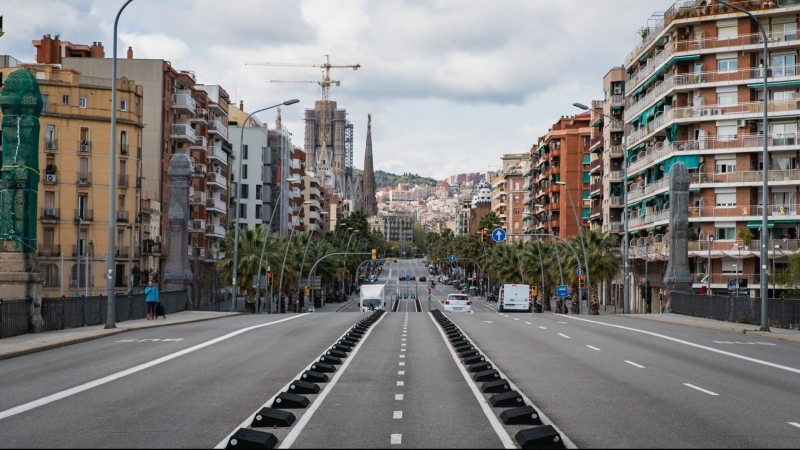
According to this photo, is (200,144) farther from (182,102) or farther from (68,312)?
(68,312)

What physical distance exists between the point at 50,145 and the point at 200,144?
73.9 feet

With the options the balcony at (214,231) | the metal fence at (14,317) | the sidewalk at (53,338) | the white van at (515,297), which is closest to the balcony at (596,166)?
the white van at (515,297)

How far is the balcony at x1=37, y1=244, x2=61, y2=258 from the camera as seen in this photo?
67438 mm

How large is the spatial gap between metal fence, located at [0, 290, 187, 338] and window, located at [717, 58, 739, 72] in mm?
49030

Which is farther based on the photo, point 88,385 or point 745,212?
Answer: point 745,212

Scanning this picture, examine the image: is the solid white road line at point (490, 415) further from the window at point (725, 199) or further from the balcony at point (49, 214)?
the window at point (725, 199)

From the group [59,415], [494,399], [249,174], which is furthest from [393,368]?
[249,174]

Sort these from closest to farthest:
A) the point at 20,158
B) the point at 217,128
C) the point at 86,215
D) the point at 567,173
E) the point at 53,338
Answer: the point at 53,338, the point at 20,158, the point at 86,215, the point at 217,128, the point at 567,173

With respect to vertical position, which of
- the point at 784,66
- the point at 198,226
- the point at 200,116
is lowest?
the point at 198,226

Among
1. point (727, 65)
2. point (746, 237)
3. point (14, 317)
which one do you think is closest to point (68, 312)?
point (14, 317)

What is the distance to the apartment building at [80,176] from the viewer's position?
6819 centimetres

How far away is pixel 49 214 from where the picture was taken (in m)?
68.4

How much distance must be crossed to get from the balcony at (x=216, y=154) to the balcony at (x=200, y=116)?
4086 millimetres

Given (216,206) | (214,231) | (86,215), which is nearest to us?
(86,215)
